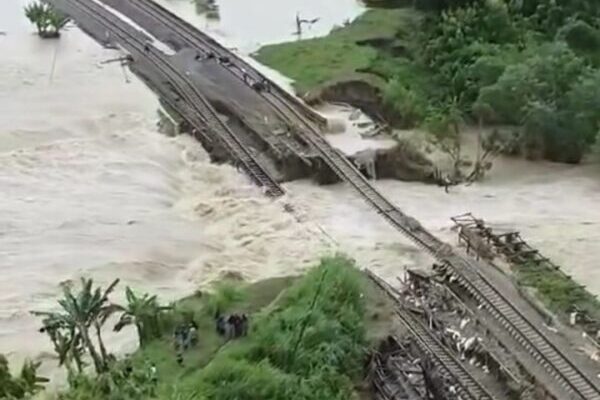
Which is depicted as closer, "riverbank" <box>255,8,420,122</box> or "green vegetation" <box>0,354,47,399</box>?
"green vegetation" <box>0,354,47,399</box>

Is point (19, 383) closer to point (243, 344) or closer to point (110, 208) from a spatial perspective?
point (243, 344)

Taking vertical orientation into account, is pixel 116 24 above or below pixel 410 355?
above

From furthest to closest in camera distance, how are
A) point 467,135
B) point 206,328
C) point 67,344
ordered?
point 467,135, point 206,328, point 67,344

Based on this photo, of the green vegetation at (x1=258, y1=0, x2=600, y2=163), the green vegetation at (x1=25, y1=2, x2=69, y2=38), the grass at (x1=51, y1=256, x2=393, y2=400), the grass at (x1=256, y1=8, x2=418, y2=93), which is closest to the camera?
the grass at (x1=51, y1=256, x2=393, y2=400)

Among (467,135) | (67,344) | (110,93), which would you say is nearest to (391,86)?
(467,135)

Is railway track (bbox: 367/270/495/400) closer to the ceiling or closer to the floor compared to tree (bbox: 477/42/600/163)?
closer to the floor

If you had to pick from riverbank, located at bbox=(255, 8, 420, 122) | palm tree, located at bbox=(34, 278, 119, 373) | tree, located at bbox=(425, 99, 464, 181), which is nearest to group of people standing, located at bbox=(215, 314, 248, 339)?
palm tree, located at bbox=(34, 278, 119, 373)

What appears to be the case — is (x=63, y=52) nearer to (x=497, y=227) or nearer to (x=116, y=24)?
(x=116, y=24)

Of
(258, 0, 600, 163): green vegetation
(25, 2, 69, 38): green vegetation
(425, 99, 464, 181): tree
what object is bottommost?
(425, 99, 464, 181): tree

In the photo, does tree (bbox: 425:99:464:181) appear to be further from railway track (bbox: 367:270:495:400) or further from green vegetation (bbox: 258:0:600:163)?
railway track (bbox: 367:270:495:400)
